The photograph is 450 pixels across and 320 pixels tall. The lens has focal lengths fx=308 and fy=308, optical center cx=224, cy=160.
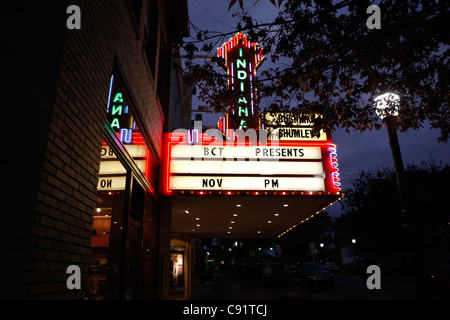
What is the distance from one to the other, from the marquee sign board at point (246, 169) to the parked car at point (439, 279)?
363 inches

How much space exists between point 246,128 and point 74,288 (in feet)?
22.7

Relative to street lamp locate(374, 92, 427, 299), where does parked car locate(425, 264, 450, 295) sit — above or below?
below

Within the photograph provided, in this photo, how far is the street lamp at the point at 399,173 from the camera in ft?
20.8

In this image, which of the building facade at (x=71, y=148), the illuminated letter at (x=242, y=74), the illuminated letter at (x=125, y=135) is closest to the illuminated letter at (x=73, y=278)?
the building facade at (x=71, y=148)

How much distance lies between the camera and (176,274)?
1850cm

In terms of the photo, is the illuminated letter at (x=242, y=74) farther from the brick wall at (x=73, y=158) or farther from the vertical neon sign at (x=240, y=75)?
the brick wall at (x=73, y=158)

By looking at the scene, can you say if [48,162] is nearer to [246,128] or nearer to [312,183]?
[246,128]

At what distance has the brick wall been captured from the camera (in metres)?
2.74

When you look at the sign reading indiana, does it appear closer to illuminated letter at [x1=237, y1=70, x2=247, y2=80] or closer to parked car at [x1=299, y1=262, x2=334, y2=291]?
illuminated letter at [x1=237, y1=70, x2=247, y2=80]

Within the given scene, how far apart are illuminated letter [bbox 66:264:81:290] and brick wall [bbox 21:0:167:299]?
5 cm

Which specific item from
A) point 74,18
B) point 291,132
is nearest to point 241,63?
point 291,132

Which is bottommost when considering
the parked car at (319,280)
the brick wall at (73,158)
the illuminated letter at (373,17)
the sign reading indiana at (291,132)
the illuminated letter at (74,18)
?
the parked car at (319,280)

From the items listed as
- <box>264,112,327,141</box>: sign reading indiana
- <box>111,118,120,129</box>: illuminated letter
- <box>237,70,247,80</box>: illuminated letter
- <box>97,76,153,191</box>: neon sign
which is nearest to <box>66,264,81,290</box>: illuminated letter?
<box>97,76,153,191</box>: neon sign
